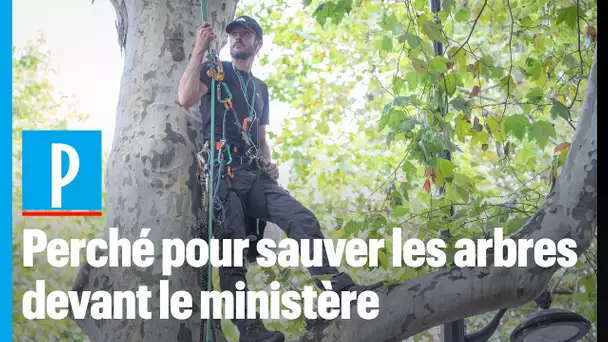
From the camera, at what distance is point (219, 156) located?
2051 millimetres

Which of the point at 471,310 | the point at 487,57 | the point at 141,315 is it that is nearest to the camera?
the point at 471,310

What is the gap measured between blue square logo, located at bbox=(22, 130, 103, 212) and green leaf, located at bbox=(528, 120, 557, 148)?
126 centimetres

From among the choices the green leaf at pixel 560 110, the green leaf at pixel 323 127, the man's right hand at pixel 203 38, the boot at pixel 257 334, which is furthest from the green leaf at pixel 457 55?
the boot at pixel 257 334

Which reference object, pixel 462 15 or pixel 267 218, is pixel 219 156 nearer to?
pixel 267 218

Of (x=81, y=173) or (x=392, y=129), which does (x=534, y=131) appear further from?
(x=81, y=173)

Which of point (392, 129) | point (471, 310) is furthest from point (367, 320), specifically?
point (392, 129)

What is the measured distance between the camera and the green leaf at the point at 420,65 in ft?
6.31

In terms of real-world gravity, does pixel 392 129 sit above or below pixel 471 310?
above

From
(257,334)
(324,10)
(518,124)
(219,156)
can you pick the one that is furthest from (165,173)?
(518,124)

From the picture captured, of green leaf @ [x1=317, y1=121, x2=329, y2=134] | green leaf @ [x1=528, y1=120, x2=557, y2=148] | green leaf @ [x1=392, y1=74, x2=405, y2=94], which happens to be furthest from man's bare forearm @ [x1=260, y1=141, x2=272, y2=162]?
green leaf @ [x1=528, y1=120, x2=557, y2=148]

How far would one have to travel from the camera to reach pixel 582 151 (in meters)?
1.74

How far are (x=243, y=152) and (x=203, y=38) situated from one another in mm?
347

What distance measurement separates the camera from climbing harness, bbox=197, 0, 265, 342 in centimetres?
202

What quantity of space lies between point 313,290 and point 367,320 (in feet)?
1.06
